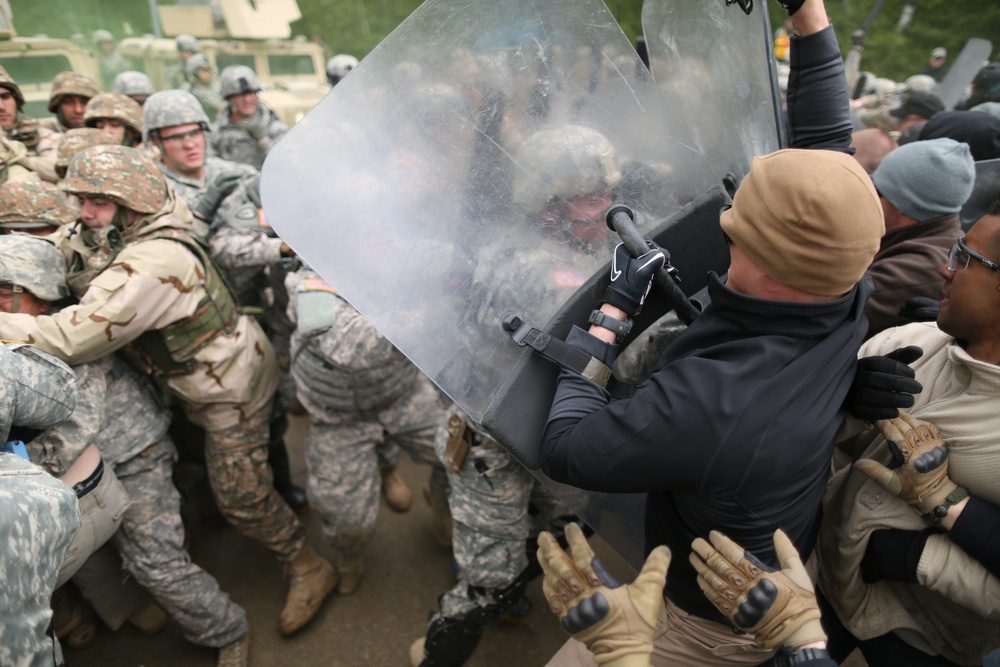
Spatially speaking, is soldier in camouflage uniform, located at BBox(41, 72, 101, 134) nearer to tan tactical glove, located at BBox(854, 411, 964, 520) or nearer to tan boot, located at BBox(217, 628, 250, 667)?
tan boot, located at BBox(217, 628, 250, 667)

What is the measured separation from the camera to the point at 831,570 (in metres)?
1.63

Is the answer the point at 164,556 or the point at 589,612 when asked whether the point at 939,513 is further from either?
the point at 164,556

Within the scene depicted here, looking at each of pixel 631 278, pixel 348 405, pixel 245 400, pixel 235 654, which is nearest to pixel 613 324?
pixel 631 278

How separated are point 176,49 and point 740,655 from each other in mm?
9830

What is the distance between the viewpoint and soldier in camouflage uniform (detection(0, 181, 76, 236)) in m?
2.43

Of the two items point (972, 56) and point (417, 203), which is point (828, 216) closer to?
point (417, 203)

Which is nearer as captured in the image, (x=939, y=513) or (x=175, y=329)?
(x=939, y=513)

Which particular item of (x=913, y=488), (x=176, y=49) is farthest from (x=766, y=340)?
(x=176, y=49)

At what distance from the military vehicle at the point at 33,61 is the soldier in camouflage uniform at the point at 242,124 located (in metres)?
2.95

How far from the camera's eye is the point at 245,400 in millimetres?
2539

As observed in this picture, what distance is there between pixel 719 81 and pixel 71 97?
4.68 meters

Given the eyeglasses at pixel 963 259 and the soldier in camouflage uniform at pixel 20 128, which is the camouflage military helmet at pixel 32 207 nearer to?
the soldier in camouflage uniform at pixel 20 128

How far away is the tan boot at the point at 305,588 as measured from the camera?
2613mm

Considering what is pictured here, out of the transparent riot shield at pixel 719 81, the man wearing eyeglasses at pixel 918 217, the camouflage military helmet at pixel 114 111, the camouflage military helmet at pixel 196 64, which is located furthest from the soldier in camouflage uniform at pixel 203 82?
the man wearing eyeglasses at pixel 918 217
